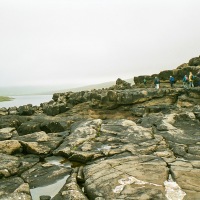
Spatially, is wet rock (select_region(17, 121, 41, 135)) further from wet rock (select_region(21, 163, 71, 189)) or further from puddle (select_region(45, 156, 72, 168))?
wet rock (select_region(21, 163, 71, 189))

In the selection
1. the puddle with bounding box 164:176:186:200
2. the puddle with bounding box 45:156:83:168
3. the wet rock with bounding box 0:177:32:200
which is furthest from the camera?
the puddle with bounding box 45:156:83:168

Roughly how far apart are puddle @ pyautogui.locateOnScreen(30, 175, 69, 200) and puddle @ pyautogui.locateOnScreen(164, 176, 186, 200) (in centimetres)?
510

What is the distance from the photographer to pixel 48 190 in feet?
35.2

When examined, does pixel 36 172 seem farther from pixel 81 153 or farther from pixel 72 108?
pixel 72 108

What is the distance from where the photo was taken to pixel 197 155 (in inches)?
539

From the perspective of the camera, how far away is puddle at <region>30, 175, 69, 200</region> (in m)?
10.3

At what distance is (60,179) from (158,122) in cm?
1157

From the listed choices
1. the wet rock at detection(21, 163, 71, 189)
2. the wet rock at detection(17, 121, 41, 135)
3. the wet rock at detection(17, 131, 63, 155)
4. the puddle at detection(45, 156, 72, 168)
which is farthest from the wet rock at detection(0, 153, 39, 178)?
the wet rock at detection(17, 121, 41, 135)

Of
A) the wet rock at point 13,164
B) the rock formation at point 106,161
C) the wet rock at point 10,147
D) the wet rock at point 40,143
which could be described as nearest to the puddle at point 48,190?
the rock formation at point 106,161

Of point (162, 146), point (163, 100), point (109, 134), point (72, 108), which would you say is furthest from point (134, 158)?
point (72, 108)

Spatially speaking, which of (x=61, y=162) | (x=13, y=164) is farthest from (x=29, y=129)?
(x=13, y=164)

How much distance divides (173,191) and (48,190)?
5.85 meters

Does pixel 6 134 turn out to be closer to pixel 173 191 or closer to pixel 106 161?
pixel 106 161

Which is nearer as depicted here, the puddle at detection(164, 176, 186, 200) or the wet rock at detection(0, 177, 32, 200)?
the puddle at detection(164, 176, 186, 200)
